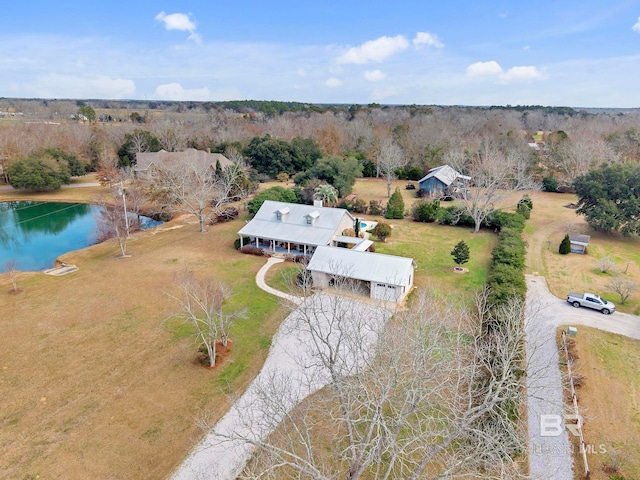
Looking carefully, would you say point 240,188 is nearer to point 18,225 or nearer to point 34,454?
point 18,225

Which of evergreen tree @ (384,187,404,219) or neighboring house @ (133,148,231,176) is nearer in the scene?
evergreen tree @ (384,187,404,219)

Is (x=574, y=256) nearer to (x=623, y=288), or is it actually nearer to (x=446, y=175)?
(x=623, y=288)

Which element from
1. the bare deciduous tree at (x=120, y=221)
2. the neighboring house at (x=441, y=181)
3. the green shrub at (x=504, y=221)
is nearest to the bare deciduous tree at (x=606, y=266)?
the green shrub at (x=504, y=221)

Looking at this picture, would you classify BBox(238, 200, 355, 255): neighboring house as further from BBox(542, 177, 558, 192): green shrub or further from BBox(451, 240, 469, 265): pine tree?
BBox(542, 177, 558, 192): green shrub

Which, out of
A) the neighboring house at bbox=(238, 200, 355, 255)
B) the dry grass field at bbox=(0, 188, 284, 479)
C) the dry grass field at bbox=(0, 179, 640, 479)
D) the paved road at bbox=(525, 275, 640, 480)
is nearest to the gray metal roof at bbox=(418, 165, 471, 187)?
the dry grass field at bbox=(0, 179, 640, 479)

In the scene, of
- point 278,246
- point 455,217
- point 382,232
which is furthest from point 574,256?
point 278,246

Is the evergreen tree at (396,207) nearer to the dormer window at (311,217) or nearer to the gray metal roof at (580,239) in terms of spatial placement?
the dormer window at (311,217)
